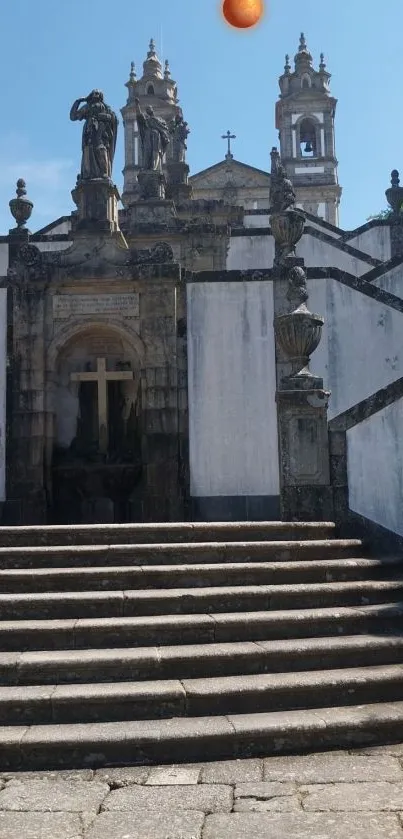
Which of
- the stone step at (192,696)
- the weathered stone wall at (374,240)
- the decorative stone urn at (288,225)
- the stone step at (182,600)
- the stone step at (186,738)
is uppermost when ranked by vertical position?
the weathered stone wall at (374,240)

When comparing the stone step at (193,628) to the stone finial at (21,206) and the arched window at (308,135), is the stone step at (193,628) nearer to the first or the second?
the stone finial at (21,206)

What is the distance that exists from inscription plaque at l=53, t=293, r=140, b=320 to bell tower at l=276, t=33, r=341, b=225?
29137 millimetres

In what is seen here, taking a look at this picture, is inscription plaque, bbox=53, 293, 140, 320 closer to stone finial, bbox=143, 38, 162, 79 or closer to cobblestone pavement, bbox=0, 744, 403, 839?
cobblestone pavement, bbox=0, 744, 403, 839

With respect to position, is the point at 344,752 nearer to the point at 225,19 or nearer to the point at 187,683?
the point at 187,683

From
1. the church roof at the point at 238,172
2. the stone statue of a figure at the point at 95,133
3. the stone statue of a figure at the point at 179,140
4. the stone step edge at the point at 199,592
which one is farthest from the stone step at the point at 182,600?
the church roof at the point at 238,172

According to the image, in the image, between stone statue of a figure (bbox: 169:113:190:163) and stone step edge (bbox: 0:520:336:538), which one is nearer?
stone step edge (bbox: 0:520:336:538)

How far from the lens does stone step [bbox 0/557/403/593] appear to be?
6.02 meters

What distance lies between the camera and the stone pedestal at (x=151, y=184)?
17297 millimetres

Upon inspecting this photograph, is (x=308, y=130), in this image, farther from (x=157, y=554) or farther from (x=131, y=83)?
(x=157, y=554)

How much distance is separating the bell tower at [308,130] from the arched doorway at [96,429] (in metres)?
29.2

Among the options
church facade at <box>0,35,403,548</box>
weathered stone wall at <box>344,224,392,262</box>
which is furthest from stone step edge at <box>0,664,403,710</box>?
weathered stone wall at <box>344,224,392,262</box>

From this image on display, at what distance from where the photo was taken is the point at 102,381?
36.3 feet

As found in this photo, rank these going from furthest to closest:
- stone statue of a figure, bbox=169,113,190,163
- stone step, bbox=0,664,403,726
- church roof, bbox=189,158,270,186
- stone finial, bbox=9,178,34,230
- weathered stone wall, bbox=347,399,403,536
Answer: church roof, bbox=189,158,270,186, stone statue of a figure, bbox=169,113,190,163, stone finial, bbox=9,178,34,230, weathered stone wall, bbox=347,399,403,536, stone step, bbox=0,664,403,726

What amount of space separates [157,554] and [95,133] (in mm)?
8189
